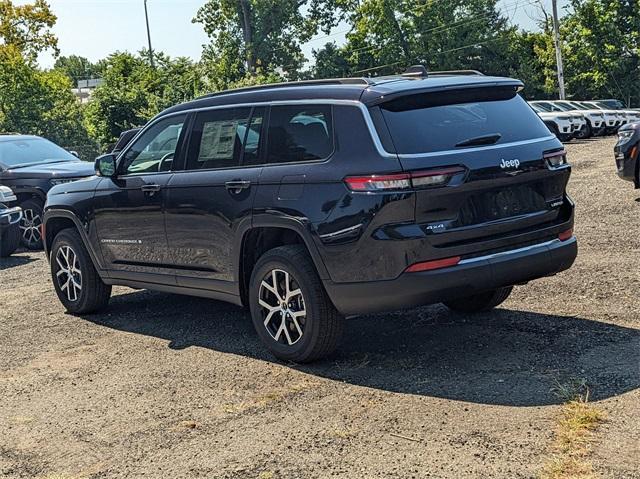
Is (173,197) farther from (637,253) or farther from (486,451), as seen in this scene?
(637,253)

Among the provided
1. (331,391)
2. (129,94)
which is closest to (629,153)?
(331,391)

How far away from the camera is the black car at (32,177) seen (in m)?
13.8

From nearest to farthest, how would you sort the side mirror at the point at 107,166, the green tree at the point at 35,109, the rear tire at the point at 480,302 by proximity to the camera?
1. the rear tire at the point at 480,302
2. the side mirror at the point at 107,166
3. the green tree at the point at 35,109

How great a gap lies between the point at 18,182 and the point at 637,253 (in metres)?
9.39

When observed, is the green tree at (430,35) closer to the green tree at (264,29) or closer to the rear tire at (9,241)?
the green tree at (264,29)

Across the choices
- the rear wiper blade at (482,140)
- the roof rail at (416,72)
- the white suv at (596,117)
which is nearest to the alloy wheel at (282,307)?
the rear wiper blade at (482,140)

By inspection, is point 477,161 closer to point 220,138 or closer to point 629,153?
point 220,138

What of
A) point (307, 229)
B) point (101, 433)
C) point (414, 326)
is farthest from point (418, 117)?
point (101, 433)

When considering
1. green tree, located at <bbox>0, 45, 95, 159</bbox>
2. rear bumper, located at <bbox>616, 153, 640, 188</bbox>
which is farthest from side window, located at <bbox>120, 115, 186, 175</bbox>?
green tree, located at <bbox>0, 45, 95, 159</bbox>

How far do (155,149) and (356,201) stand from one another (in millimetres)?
2550

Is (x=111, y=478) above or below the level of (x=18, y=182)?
below

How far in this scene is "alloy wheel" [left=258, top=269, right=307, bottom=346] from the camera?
19.8ft

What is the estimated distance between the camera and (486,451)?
14.2 ft

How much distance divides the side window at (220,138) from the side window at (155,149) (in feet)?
0.84
